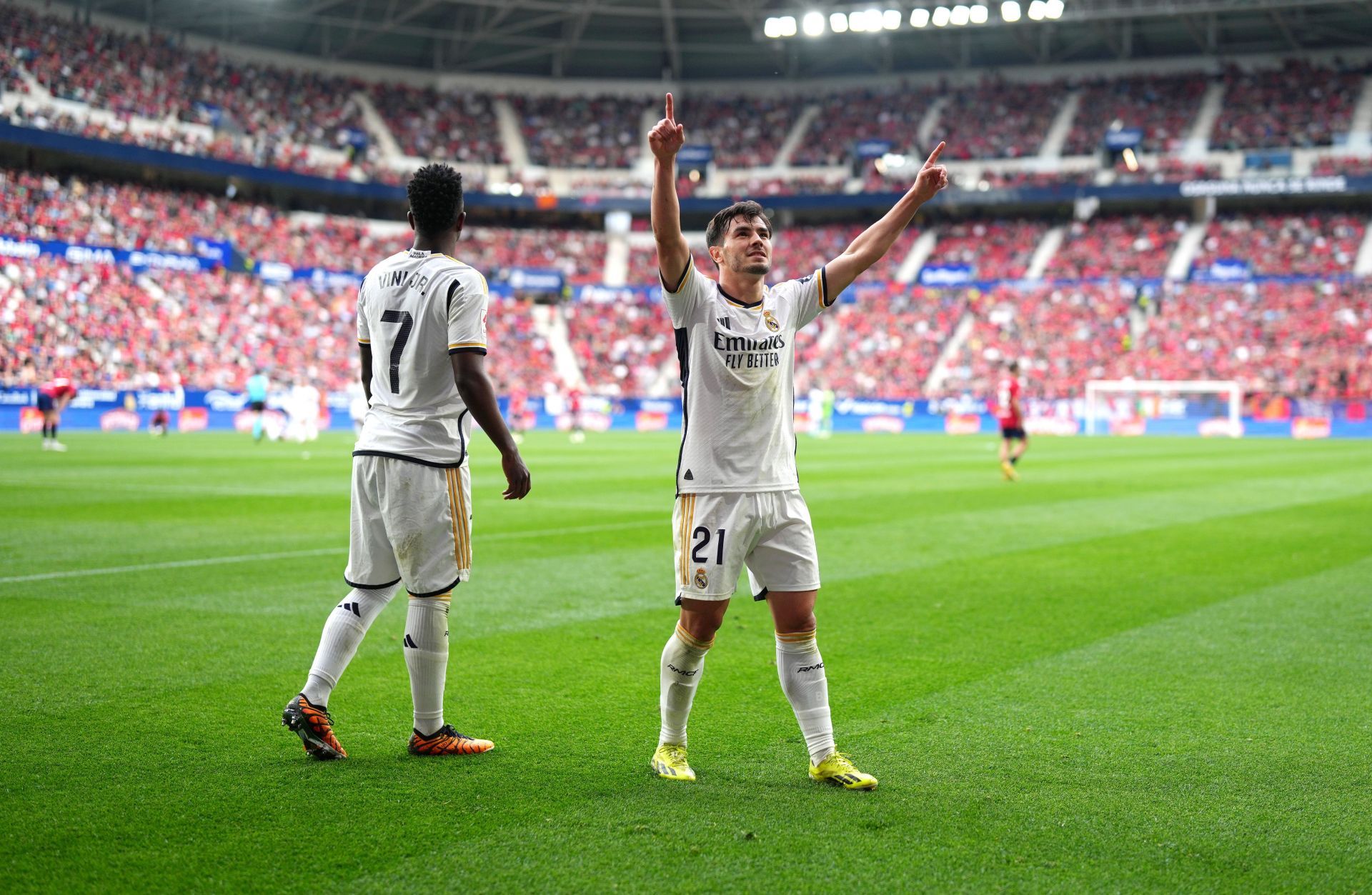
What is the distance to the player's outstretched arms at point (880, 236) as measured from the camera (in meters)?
4.96

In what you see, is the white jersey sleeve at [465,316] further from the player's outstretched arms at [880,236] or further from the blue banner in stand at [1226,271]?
the blue banner in stand at [1226,271]

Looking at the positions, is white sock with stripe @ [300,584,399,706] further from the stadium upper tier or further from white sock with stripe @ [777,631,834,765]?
the stadium upper tier

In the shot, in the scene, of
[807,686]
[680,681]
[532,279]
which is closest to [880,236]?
[807,686]

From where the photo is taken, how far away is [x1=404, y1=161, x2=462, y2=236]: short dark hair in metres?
4.94

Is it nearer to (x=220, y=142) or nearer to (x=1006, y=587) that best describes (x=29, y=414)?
(x=220, y=142)

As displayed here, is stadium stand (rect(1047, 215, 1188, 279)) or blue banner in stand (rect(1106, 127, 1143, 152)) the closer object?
stadium stand (rect(1047, 215, 1188, 279))

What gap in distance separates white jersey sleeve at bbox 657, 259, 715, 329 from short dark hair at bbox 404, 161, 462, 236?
3.13 ft

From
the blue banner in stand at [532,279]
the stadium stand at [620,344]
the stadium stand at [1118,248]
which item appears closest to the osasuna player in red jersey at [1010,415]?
the stadium stand at [620,344]

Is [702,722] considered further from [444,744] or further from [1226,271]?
[1226,271]

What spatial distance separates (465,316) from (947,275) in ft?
185

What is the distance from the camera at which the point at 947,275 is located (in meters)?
59.2

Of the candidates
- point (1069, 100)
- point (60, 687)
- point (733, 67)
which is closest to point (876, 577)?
point (60, 687)

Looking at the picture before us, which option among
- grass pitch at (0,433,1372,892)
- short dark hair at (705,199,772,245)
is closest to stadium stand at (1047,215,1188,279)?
grass pitch at (0,433,1372,892)

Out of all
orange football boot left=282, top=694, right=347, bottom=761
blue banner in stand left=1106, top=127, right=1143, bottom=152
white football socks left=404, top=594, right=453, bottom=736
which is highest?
blue banner in stand left=1106, top=127, right=1143, bottom=152
